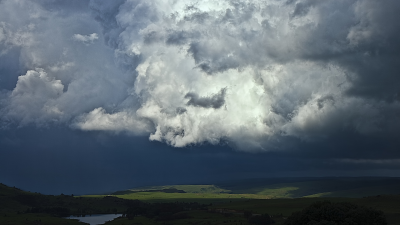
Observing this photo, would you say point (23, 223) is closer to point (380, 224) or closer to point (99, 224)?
point (99, 224)

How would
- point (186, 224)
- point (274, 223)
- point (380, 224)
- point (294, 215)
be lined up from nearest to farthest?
point (380, 224)
point (294, 215)
point (274, 223)
point (186, 224)

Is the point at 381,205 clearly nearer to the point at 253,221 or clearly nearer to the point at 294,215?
the point at 253,221

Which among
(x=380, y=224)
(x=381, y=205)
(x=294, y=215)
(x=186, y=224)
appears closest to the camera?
(x=380, y=224)

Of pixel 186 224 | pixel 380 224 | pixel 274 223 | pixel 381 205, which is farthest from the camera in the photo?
pixel 381 205

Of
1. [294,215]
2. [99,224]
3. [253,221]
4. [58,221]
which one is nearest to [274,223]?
[253,221]

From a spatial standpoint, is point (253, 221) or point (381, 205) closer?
point (253, 221)

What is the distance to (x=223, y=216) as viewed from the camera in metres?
197

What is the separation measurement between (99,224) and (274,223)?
92423mm

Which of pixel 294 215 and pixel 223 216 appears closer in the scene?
pixel 294 215

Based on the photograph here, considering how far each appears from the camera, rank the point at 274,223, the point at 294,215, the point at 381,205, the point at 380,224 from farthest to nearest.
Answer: the point at 381,205 < the point at 274,223 < the point at 294,215 < the point at 380,224

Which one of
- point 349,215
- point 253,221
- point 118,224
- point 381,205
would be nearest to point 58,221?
point 118,224

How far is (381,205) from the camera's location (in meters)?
190

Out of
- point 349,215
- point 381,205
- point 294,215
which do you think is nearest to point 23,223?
point 294,215

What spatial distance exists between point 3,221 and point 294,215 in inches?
5386
